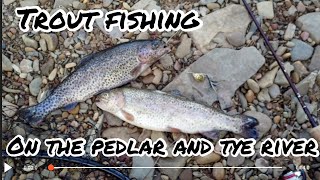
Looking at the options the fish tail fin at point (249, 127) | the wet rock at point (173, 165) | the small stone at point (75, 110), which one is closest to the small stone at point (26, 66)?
the small stone at point (75, 110)

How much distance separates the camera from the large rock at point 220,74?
3355mm

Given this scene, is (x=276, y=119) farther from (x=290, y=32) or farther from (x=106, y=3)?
(x=106, y=3)

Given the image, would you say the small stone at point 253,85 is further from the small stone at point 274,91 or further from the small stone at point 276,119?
the small stone at point 276,119

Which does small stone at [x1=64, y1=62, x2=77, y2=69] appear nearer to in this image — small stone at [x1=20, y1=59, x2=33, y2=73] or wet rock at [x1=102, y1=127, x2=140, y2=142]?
small stone at [x1=20, y1=59, x2=33, y2=73]

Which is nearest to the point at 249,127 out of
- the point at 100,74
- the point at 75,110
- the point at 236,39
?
the point at 236,39

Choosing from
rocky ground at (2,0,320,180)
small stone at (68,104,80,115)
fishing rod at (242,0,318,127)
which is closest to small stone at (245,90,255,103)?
rocky ground at (2,0,320,180)

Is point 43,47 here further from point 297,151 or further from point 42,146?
point 297,151

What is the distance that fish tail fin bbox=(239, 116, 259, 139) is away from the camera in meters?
3.23

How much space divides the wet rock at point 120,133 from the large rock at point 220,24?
2.35 ft

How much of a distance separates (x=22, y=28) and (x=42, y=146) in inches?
31.2

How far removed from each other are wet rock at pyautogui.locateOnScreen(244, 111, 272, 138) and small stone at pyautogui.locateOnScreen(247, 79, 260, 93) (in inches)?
6.0

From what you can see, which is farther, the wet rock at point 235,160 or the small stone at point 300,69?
the small stone at point 300,69

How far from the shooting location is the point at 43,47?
11.3 feet

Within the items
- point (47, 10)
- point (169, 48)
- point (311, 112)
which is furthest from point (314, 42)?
point (47, 10)
